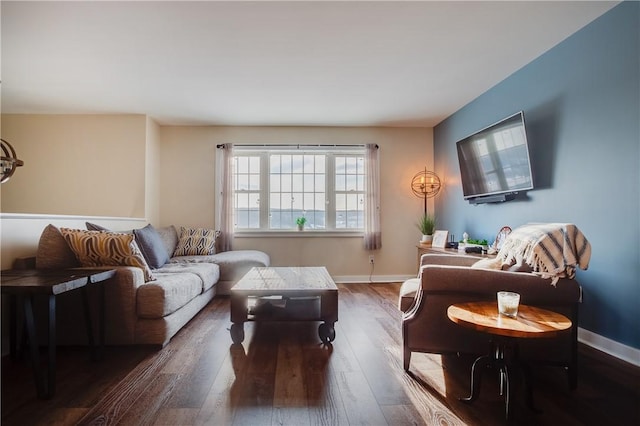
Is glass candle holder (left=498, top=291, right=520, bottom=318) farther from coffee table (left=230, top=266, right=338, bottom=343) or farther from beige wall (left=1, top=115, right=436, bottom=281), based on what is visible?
beige wall (left=1, top=115, right=436, bottom=281)

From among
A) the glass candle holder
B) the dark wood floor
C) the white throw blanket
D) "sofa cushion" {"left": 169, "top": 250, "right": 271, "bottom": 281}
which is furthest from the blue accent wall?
"sofa cushion" {"left": 169, "top": 250, "right": 271, "bottom": 281}

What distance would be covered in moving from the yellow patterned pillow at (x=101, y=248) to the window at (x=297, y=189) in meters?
2.53

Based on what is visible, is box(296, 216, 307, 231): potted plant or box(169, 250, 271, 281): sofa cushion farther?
box(296, 216, 307, 231): potted plant

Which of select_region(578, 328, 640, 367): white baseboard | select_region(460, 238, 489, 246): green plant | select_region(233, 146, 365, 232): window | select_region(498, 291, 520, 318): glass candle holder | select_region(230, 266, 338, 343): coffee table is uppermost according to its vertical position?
select_region(233, 146, 365, 232): window

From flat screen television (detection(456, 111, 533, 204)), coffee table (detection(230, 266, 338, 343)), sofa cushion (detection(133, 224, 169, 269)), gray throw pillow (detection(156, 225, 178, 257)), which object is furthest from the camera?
gray throw pillow (detection(156, 225, 178, 257))

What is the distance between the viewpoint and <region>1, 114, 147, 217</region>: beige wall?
172 inches

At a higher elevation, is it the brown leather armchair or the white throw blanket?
the white throw blanket

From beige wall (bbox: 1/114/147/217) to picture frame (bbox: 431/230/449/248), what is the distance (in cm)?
401

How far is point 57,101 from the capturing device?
3932mm

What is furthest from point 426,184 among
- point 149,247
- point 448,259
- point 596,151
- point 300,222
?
point 149,247

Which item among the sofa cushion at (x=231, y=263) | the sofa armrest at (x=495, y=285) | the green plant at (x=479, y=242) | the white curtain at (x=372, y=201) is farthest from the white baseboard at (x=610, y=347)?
the sofa cushion at (x=231, y=263)

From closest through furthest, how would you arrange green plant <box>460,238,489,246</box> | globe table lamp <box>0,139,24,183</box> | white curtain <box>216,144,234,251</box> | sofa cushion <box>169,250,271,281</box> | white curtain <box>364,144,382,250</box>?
globe table lamp <box>0,139,24,183</box>, green plant <box>460,238,489,246</box>, sofa cushion <box>169,250,271,281</box>, white curtain <box>216,144,234,251</box>, white curtain <box>364,144,382,250</box>

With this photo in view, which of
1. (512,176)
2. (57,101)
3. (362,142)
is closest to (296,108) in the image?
(362,142)

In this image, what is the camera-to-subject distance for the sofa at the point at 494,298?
1.77 meters
